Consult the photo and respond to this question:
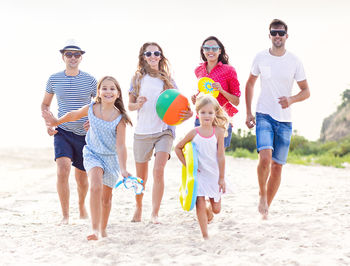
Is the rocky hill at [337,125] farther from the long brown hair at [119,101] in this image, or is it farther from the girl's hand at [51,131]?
the long brown hair at [119,101]

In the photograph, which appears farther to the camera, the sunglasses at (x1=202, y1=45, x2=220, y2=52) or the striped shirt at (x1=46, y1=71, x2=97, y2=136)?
the striped shirt at (x1=46, y1=71, x2=97, y2=136)

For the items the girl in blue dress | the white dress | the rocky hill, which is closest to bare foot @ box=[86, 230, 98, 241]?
the girl in blue dress

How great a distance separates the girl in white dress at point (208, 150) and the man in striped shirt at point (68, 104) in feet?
5.99

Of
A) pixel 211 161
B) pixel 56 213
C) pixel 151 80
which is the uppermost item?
pixel 151 80

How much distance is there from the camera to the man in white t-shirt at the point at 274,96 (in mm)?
5652

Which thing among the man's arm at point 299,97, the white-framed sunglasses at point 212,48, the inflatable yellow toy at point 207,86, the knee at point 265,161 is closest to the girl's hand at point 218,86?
the inflatable yellow toy at point 207,86

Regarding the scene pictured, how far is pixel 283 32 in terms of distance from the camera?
225 inches

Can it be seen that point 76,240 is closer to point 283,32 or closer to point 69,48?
point 69,48

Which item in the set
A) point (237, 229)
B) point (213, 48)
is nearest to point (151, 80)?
point (213, 48)

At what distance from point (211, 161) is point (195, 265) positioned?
1.18 metres

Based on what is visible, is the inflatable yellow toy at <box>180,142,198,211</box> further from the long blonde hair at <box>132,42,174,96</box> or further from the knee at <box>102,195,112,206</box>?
the long blonde hair at <box>132,42,174,96</box>

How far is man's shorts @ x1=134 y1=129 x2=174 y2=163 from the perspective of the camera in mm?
5715

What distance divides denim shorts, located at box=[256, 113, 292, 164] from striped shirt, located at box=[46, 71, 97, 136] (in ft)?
7.40

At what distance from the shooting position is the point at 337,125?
102 ft
